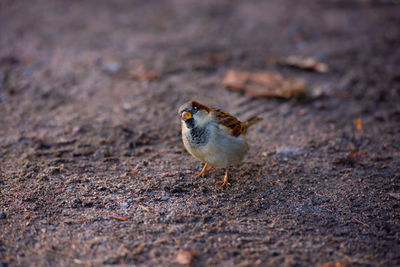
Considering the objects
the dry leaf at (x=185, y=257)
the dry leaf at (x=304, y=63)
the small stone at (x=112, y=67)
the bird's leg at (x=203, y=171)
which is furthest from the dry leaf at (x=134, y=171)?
the dry leaf at (x=304, y=63)

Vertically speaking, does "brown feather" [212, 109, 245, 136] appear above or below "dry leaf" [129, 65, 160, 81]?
below

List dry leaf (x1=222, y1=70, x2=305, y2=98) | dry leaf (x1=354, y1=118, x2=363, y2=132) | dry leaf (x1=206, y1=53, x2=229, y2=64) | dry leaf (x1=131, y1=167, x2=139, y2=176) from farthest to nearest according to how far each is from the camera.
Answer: dry leaf (x1=206, y1=53, x2=229, y2=64) < dry leaf (x1=222, y1=70, x2=305, y2=98) < dry leaf (x1=354, y1=118, x2=363, y2=132) < dry leaf (x1=131, y1=167, x2=139, y2=176)

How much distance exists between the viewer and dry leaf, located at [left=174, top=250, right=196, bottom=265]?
305 cm

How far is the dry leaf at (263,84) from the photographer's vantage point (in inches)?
231

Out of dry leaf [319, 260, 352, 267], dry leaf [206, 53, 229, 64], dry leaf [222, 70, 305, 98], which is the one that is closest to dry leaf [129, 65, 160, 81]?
dry leaf [206, 53, 229, 64]

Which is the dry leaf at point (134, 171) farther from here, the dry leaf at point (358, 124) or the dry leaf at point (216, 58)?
the dry leaf at point (358, 124)

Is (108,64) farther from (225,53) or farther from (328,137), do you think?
(328,137)

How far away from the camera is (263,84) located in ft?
19.9

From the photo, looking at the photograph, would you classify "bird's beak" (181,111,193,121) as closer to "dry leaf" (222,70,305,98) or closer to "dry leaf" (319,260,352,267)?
"dry leaf" (319,260,352,267)

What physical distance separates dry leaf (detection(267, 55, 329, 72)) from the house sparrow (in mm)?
3051

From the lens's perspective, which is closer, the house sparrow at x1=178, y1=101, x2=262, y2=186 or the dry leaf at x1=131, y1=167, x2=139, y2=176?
the house sparrow at x1=178, y1=101, x2=262, y2=186

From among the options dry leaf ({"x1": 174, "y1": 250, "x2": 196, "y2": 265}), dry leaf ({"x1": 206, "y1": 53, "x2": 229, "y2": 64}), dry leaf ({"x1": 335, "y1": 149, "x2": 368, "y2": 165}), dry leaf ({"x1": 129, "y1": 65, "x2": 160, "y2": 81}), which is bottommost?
dry leaf ({"x1": 335, "y1": 149, "x2": 368, "y2": 165})

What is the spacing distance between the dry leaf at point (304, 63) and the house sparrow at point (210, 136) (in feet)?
10.0

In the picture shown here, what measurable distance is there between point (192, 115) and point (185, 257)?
1507 mm
